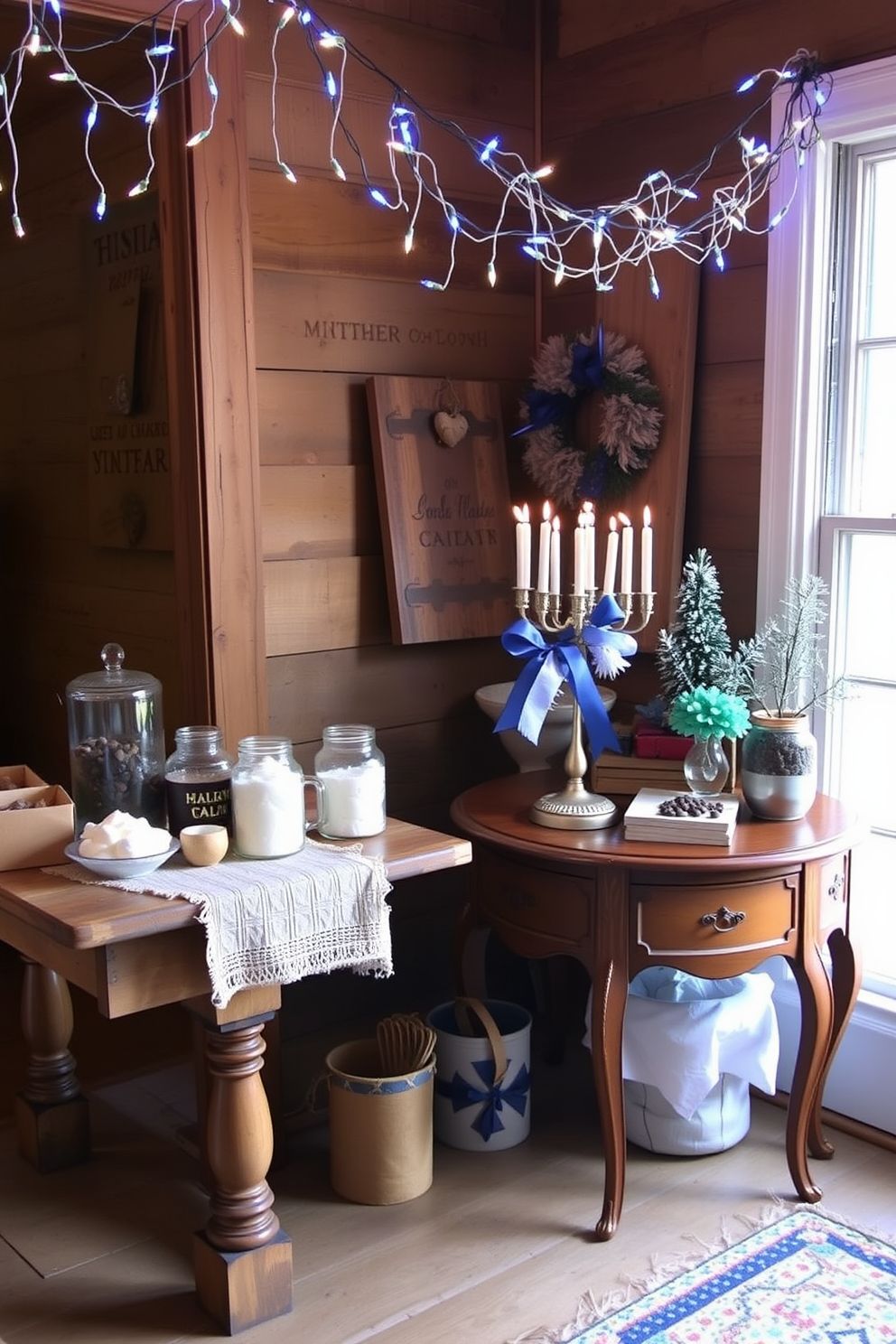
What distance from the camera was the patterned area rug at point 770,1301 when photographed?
2.06 metres

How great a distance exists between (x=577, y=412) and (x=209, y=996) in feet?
5.12

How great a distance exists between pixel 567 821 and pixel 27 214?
2.63 m

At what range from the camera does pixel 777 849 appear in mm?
2289

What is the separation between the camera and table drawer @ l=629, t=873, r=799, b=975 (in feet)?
7.53

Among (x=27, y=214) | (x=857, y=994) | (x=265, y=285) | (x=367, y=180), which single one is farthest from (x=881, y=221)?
(x=27, y=214)

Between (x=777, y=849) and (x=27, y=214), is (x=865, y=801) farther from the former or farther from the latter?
(x=27, y=214)

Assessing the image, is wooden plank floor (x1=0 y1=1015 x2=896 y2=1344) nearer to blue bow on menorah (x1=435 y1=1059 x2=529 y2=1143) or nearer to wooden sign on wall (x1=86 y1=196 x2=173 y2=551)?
blue bow on menorah (x1=435 y1=1059 x2=529 y2=1143)

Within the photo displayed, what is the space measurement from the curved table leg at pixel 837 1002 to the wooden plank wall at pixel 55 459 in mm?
1703

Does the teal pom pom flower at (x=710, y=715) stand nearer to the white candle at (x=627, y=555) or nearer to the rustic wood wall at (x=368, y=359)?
the white candle at (x=627, y=555)

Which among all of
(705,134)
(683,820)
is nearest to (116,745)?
(683,820)

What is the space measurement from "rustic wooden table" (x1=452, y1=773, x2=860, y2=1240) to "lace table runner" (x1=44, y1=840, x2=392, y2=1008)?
15.9 inches

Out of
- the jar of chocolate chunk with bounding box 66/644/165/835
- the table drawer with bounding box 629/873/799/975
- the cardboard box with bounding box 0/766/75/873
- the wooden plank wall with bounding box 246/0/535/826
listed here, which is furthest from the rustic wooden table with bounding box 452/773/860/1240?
the cardboard box with bounding box 0/766/75/873

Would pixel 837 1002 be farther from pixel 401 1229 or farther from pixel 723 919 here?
pixel 401 1229

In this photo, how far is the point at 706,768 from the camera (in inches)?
97.1
